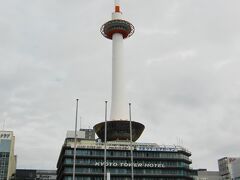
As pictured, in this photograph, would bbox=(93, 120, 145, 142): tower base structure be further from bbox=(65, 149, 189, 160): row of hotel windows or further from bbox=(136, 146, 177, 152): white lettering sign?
bbox=(65, 149, 189, 160): row of hotel windows

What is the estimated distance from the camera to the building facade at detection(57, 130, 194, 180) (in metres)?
144

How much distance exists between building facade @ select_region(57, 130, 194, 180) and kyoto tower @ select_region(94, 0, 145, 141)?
6590mm

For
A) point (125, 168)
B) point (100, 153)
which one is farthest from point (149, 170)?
point (100, 153)

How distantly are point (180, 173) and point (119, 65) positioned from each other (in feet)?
186

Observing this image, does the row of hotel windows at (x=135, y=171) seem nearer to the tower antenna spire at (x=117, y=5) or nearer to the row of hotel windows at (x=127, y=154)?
the row of hotel windows at (x=127, y=154)

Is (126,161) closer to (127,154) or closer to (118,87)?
(127,154)

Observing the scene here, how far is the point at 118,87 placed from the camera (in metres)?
174

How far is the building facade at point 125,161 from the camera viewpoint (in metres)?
144

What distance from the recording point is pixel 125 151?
14950 centimetres

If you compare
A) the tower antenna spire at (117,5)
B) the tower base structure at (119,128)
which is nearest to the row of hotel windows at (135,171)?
the tower base structure at (119,128)

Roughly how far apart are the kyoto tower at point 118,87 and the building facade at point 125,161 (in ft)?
21.6

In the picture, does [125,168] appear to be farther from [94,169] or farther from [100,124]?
[100,124]

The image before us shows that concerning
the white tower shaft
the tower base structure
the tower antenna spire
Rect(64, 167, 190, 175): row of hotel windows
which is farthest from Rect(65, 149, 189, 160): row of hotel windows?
the tower antenna spire

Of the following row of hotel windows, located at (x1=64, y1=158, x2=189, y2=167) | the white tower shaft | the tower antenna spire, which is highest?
the tower antenna spire
